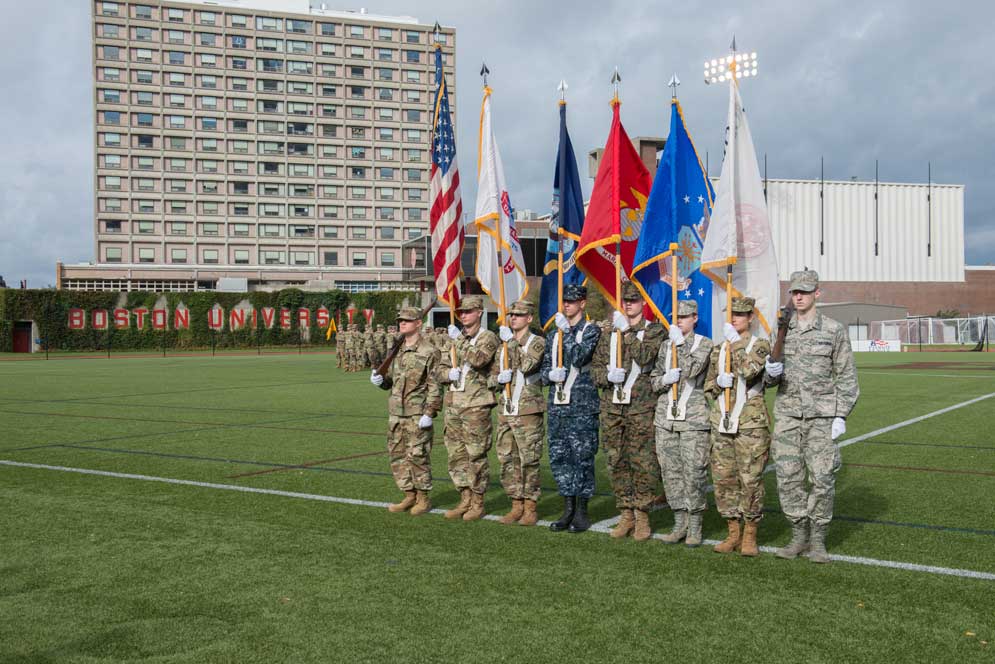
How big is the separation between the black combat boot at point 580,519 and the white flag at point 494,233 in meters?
2.37

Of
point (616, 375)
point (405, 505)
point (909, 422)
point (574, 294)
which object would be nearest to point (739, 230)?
point (574, 294)

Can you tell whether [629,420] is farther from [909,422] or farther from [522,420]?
[909,422]

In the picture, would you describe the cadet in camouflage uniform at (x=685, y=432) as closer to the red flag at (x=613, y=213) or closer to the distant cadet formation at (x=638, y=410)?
the distant cadet formation at (x=638, y=410)

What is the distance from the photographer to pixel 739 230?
7.29 metres

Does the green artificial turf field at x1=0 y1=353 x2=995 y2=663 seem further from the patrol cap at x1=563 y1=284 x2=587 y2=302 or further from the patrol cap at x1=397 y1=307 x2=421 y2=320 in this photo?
the patrol cap at x1=563 y1=284 x2=587 y2=302

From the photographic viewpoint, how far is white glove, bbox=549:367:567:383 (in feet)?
24.0

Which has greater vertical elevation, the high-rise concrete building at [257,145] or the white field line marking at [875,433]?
the high-rise concrete building at [257,145]

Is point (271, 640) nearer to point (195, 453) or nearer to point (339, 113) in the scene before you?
point (195, 453)

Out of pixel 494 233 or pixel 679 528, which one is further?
pixel 494 233

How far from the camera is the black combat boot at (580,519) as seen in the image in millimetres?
7316

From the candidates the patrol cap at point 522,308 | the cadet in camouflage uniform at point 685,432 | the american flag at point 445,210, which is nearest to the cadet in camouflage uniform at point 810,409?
the cadet in camouflage uniform at point 685,432

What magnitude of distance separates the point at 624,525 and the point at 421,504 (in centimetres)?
203

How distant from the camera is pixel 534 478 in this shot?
7.61 m

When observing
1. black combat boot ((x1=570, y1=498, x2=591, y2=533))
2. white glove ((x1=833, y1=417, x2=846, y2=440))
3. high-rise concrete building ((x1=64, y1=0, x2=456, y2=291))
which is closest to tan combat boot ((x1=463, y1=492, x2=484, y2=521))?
black combat boot ((x1=570, y1=498, x2=591, y2=533))
